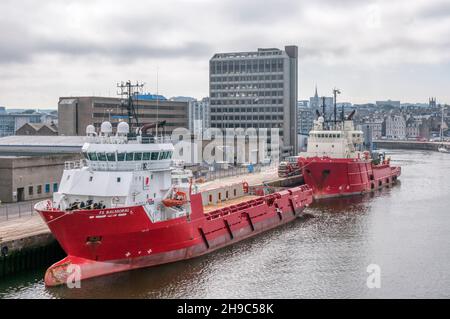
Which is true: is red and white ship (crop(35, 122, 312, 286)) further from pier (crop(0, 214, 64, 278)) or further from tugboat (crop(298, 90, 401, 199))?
tugboat (crop(298, 90, 401, 199))

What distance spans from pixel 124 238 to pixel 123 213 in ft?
4.72

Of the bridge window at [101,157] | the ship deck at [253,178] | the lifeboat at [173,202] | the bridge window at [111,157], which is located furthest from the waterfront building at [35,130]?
the lifeboat at [173,202]

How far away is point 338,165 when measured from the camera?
62.4m

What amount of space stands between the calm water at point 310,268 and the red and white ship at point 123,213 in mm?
935

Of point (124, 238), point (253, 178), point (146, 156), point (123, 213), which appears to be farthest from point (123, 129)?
point (253, 178)

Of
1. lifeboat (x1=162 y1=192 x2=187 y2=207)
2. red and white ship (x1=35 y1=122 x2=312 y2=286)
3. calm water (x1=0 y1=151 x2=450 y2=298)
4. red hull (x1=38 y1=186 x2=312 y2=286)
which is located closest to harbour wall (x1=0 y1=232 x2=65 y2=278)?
calm water (x1=0 y1=151 x2=450 y2=298)

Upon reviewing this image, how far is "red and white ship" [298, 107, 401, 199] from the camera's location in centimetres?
6281

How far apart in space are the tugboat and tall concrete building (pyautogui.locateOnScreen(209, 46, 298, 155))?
29161 mm

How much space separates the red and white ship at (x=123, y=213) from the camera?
1187 inches

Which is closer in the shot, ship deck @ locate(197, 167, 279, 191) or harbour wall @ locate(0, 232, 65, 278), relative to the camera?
harbour wall @ locate(0, 232, 65, 278)

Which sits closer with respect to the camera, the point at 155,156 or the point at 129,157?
the point at 129,157

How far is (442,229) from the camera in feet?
145

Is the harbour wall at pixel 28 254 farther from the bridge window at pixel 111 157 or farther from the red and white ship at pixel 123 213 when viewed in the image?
the bridge window at pixel 111 157

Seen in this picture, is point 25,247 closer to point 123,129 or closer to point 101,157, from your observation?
point 101,157
